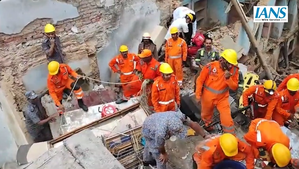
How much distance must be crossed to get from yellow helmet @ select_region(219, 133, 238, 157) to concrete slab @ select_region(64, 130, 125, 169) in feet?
4.50

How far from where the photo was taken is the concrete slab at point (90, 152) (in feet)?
12.4

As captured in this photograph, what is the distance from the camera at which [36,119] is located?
19.0 feet

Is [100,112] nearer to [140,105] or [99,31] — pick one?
[140,105]

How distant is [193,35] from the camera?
8.57 metres

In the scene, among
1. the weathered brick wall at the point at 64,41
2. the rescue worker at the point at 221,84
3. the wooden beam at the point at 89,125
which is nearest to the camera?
the wooden beam at the point at 89,125

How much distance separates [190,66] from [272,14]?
2.46 meters

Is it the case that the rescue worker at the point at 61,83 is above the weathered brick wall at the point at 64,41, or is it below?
below

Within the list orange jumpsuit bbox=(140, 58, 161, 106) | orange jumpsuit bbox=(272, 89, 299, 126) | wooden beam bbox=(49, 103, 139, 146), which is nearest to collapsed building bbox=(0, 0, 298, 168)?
wooden beam bbox=(49, 103, 139, 146)

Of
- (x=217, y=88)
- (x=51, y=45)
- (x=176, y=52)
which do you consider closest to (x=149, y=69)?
(x=176, y=52)

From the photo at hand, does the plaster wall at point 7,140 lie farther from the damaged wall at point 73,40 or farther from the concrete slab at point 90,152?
the concrete slab at point 90,152

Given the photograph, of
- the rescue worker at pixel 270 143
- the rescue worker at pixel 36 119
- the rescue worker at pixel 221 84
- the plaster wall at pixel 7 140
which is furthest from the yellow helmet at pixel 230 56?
the plaster wall at pixel 7 140

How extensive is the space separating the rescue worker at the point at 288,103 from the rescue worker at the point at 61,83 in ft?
11.9

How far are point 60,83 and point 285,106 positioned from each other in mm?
4274

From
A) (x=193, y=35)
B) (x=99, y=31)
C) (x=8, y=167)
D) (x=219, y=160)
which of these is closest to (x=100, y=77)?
(x=99, y=31)
